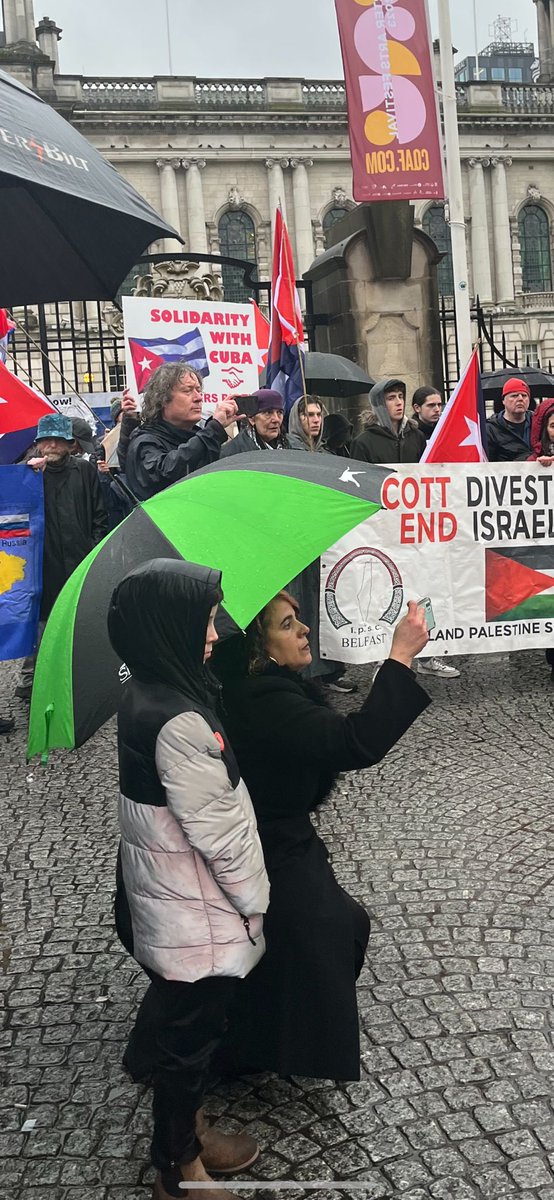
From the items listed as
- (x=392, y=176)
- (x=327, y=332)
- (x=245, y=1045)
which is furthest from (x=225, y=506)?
(x=327, y=332)

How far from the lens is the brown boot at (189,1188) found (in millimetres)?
2566

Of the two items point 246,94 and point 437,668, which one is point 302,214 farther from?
point 437,668

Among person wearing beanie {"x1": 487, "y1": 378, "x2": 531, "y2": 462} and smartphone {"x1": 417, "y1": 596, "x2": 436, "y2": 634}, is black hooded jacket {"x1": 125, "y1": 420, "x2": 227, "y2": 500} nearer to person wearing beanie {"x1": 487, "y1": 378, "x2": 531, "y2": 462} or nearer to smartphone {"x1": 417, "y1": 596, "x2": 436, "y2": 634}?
smartphone {"x1": 417, "y1": 596, "x2": 436, "y2": 634}

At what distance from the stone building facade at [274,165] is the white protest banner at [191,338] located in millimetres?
38602

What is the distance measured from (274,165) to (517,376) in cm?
4354

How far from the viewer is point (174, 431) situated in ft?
17.9

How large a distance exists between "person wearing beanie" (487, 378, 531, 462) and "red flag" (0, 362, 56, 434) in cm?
308

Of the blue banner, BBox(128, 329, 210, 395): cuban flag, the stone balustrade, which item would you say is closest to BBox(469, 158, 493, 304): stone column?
the stone balustrade

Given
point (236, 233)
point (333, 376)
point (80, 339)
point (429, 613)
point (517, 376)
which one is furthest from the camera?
point (236, 233)

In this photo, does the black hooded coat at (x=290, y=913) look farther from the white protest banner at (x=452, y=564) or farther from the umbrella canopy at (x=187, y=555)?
the white protest banner at (x=452, y=564)

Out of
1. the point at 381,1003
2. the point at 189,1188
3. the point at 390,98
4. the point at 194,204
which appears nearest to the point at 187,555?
the point at 189,1188

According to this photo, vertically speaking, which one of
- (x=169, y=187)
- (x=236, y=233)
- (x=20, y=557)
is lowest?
(x=20, y=557)

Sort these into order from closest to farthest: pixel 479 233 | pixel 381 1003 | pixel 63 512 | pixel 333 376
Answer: pixel 381 1003 < pixel 63 512 < pixel 333 376 < pixel 479 233

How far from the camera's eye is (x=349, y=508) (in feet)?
9.19
